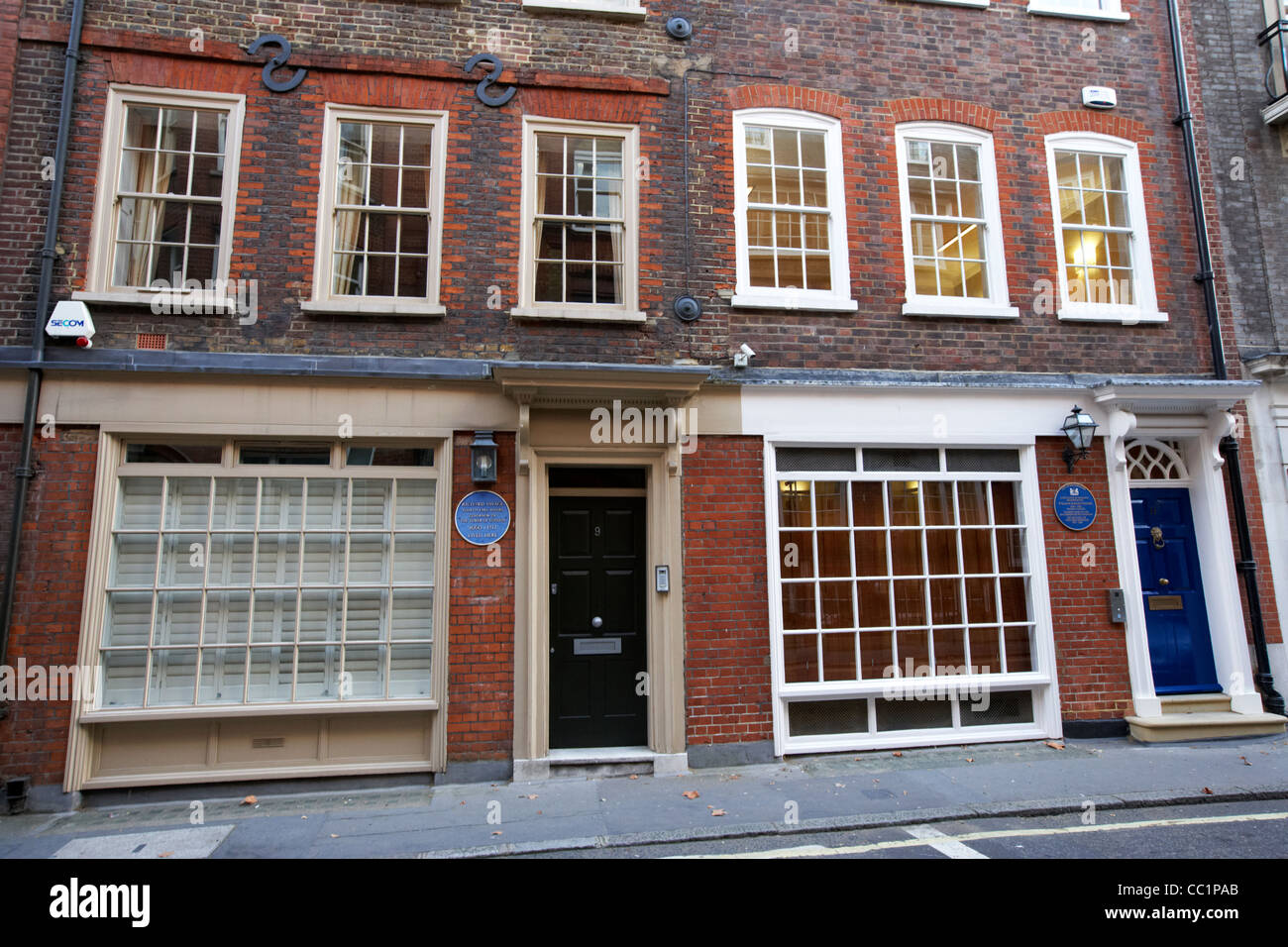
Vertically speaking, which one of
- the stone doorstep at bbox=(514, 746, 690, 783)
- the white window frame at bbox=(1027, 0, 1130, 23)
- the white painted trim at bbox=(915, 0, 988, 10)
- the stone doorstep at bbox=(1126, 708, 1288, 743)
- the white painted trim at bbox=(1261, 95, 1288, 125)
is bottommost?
the stone doorstep at bbox=(514, 746, 690, 783)

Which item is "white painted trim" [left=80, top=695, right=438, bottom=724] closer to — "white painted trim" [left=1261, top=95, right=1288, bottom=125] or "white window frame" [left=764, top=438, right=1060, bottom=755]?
"white window frame" [left=764, top=438, right=1060, bottom=755]

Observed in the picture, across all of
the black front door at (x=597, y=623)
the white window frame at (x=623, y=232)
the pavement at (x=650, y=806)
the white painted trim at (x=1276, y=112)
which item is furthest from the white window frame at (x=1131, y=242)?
the black front door at (x=597, y=623)

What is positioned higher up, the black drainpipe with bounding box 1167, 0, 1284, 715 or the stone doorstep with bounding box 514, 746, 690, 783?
the black drainpipe with bounding box 1167, 0, 1284, 715

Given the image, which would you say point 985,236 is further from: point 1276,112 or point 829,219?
point 1276,112

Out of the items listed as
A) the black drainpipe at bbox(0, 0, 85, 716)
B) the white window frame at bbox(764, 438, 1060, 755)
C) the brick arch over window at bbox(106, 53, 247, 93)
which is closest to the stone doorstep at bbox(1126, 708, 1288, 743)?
the white window frame at bbox(764, 438, 1060, 755)

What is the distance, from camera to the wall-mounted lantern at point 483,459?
22.1 feet

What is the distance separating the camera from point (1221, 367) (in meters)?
8.20

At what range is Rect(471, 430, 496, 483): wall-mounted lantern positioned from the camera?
675 centimetres

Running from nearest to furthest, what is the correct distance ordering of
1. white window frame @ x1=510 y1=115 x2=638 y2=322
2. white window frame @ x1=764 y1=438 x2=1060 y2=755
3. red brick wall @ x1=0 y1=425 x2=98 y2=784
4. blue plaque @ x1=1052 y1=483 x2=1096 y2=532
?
red brick wall @ x1=0 y1=425 x2=98 y2=784, white window frame @ x1=764 y1=438 x2=1060 y2=755, white window frame @ x1=510 y1=115 x2=638 y2=322, blue plaque @ x1=1052 y1=483 x2=1096 y2=532

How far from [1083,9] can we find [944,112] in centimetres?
277

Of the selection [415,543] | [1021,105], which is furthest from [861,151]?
[415,543]

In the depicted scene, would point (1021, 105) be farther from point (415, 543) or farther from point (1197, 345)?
point (415, 543)

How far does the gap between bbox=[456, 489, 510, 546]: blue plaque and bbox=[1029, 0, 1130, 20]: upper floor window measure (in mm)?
8643

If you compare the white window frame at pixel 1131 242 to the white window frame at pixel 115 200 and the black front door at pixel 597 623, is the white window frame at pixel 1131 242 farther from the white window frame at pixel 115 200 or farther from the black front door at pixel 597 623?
the white window frame at pixel 115 200
